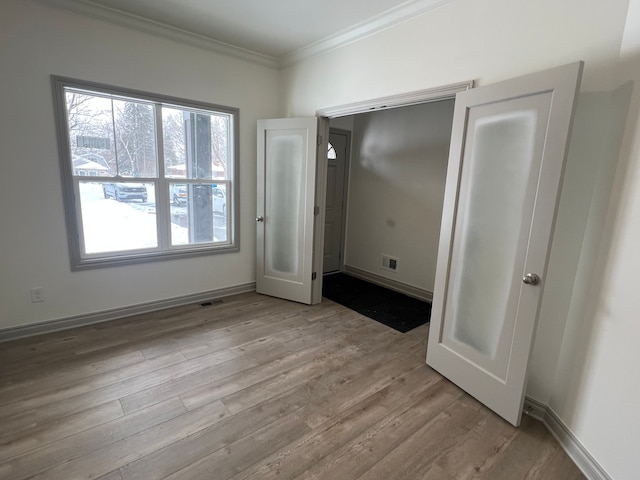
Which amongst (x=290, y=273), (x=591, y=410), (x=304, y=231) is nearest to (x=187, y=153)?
(x=304, y=231)

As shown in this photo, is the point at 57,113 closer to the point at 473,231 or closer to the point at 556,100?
the point at 473,231

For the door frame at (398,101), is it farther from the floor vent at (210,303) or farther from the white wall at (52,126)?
the white wall at (52,126)

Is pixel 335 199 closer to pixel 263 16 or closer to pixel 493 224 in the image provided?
pixel 263 16

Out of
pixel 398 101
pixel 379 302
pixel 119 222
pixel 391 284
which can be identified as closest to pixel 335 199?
pixel 391 284

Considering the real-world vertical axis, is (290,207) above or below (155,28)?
below

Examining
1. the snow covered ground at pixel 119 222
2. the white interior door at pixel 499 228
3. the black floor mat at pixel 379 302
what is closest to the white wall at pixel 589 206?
the white interior door at pixel 499 228

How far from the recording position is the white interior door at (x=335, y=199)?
467cm

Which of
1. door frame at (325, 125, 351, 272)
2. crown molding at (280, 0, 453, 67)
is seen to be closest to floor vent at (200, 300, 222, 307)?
door frame at (325, 125, 351, 272)

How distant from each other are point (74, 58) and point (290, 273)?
9.19 feet

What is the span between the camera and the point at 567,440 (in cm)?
180

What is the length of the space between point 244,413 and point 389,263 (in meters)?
2.97

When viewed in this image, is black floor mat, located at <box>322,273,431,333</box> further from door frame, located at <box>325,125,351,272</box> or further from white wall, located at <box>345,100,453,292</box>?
door frame, located at <box>325,125,351,272</box>

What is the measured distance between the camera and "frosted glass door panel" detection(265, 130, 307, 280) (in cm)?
355

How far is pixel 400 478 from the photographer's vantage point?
158 cm
